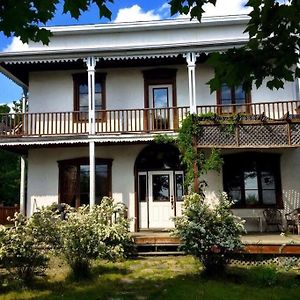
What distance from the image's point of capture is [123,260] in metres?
11.8

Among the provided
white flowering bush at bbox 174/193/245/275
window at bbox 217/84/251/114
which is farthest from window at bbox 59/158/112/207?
white flowering bush at bbox 174/193/245/275

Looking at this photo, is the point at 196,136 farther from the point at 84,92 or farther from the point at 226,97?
the point at 84,92

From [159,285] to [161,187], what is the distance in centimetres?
701

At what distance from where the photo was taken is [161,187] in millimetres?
15992

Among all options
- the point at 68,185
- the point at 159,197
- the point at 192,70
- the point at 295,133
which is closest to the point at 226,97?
the point at 192,70

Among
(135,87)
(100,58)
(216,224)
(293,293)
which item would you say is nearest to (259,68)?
(293,293)

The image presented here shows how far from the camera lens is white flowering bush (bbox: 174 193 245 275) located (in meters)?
9.59

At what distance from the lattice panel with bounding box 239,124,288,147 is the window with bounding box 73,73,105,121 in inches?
223

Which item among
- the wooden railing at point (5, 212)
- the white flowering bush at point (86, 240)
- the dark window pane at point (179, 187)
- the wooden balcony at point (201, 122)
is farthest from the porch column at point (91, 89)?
the wooden railing at point (5, 212)

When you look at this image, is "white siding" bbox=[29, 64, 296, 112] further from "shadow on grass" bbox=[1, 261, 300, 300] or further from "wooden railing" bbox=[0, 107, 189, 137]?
"shadow on grass" bbox=[1, 261, 300, 300]

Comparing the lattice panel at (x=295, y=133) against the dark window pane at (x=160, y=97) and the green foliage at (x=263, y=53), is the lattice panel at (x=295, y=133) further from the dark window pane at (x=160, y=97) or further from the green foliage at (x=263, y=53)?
the green foliage at (x=263, y=53)

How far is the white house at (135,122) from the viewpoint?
588 inches

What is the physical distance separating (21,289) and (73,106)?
888cm

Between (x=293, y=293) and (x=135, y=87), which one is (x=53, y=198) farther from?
(x=293, y=293)
